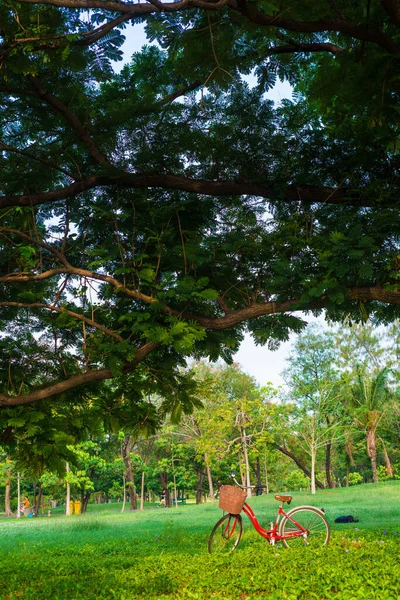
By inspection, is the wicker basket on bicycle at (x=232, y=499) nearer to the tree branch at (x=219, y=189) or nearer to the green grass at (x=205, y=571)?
the green grass at (x=205, y=571)

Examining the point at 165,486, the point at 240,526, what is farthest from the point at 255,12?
the point at 165,486

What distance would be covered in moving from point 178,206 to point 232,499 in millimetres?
4396

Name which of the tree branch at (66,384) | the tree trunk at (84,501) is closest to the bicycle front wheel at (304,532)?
the tree branch at (66,384)

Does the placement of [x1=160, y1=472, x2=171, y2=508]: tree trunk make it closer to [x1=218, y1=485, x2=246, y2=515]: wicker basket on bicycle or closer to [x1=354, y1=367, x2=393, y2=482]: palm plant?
[x1=354, y1=367, x2=393, y2=482]: palm plant

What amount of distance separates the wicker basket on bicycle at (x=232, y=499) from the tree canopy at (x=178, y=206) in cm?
198

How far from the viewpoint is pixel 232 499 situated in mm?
8281

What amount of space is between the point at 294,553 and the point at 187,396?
2895mm

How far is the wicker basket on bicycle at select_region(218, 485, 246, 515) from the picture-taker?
8258 millimetres

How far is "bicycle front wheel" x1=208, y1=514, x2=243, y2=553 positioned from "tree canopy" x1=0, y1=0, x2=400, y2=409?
2641mm

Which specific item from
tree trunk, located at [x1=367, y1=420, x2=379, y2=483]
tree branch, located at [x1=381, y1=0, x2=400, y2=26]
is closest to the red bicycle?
tree branch, located at [x1=381, y1=0, x2=400, y2=26]

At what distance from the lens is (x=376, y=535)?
9.70 meters

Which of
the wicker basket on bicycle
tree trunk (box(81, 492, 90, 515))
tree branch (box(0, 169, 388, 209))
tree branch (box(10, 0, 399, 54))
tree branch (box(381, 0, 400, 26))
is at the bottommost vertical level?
tree trunk (box(81, 492, 90, 515))

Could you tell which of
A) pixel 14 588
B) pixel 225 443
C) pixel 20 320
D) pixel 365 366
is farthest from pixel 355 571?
pixel 365 366

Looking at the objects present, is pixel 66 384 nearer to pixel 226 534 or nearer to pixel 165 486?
pixel 226 534
